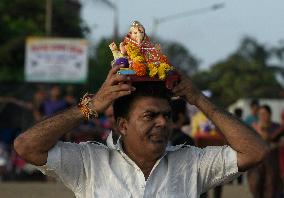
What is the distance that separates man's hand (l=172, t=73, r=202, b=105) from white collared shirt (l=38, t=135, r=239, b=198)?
31 cm

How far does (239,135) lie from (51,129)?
94cm

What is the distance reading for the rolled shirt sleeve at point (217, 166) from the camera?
17.7 ft

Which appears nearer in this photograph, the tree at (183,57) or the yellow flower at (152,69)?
the yellow flower at (152,69)

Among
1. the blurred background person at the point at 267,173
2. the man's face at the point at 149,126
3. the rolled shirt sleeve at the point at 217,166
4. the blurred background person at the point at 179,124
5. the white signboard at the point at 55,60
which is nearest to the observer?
the man's face at the point at 149,126

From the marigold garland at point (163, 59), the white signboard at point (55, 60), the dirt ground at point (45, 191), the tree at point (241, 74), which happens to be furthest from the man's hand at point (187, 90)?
the tree at point (241, 74)

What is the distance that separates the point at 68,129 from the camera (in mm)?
5262

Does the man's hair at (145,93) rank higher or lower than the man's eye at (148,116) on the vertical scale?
higher

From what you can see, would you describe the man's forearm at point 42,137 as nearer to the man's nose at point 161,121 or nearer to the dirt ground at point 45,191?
the man's nose at point 161,121

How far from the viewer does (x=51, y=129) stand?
5227 mm

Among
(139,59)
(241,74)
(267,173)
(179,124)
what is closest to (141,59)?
(139,59)

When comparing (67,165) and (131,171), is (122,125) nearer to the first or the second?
(131,171)

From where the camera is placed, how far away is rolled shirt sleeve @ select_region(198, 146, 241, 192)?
538cm

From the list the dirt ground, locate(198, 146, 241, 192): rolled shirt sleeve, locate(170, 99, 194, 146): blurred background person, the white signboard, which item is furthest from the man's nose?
the white signboard

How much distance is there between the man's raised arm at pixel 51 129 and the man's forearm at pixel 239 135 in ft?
1.52
